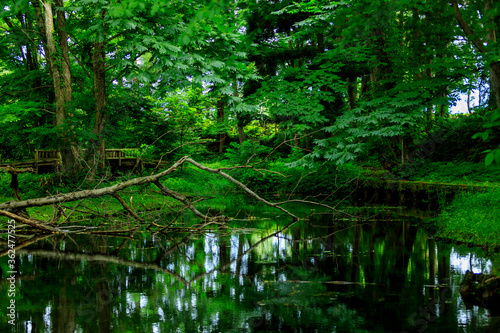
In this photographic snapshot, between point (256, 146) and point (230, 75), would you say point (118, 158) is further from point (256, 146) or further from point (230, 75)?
point (256, 146)

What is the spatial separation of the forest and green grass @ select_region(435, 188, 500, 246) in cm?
5

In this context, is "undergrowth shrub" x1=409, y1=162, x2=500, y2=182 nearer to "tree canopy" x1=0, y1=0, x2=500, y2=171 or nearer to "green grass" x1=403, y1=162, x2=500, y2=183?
"green grass" x1=403, y1=162, x2=500, y2=183

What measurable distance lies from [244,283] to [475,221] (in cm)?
572

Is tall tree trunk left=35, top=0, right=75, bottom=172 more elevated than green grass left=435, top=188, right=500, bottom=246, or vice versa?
tall tree trunk left=35, top=0, right=75, bottom=172

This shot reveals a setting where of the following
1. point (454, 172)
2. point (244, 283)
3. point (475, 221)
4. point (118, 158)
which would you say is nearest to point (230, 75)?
point (118, 158)

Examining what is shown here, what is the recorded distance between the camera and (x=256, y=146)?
10.6 meters

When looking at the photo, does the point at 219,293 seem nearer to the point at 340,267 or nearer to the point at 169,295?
the point at 169,295

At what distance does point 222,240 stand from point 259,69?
12050 millimetres

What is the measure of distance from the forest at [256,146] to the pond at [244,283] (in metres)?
0.05

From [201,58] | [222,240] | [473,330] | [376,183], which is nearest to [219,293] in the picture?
[473,330]

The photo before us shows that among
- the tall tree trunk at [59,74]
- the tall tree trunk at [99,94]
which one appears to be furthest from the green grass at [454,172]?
the tall tree trunk at [59,74]

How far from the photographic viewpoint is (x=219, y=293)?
18.1 feet

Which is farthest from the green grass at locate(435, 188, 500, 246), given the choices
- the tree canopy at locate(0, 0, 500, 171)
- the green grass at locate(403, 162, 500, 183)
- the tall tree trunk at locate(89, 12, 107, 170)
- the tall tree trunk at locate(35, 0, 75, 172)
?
the tall tree trunk at locate(35, 0, 75, 172)

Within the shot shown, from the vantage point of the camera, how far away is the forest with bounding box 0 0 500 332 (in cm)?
628
